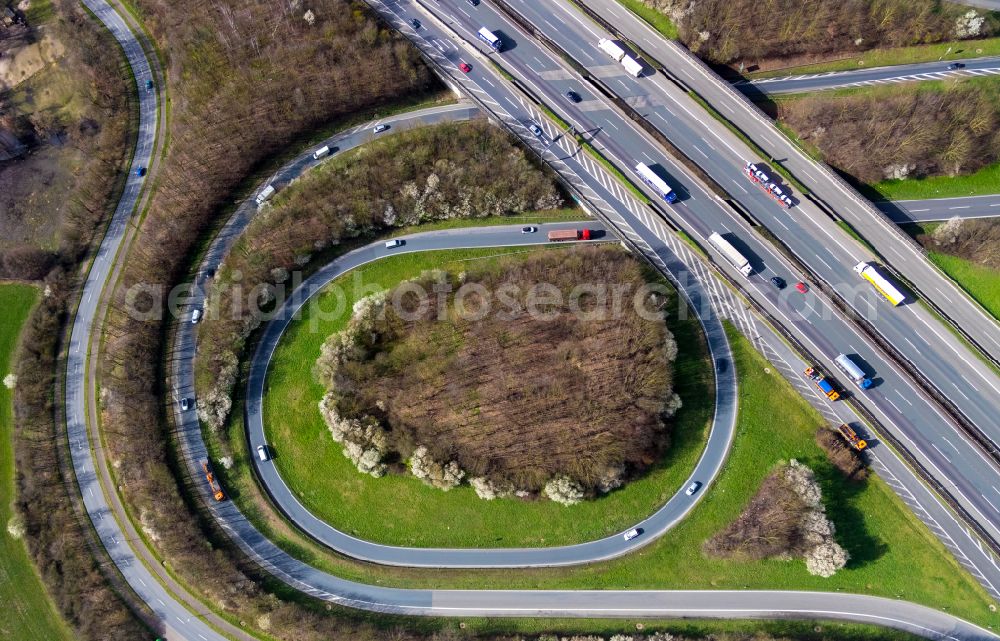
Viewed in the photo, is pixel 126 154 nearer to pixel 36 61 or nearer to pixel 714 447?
pixel 36 61

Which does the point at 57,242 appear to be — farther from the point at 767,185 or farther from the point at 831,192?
the point at 831,192

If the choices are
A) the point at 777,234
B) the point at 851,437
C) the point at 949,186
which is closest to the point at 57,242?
the point at 777,234

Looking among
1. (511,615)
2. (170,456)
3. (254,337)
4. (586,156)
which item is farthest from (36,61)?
(511,615)

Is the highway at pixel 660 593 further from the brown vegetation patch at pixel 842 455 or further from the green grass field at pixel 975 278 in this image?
the green grass field at pixel 975 278

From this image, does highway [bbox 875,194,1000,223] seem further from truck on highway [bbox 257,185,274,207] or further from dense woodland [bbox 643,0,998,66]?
truck on highway [bbox 257,185,274,207]

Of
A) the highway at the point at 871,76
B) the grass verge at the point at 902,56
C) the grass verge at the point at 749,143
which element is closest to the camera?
the grass verge at the point at 749,143

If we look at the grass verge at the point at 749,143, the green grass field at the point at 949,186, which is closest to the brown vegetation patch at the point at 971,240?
the green grass field at the point at 949,186
